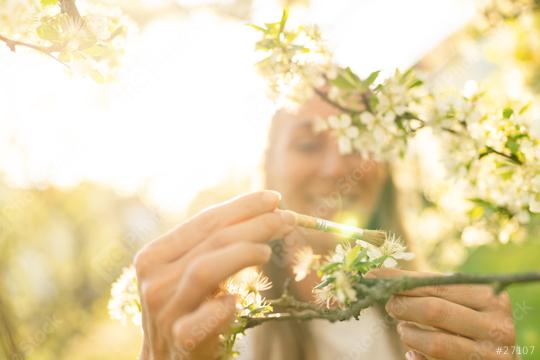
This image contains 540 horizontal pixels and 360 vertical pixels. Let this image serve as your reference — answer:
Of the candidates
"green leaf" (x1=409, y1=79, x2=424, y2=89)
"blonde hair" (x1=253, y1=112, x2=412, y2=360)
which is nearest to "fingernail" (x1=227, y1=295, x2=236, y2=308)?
"green leaf" (x1=409, y1=79, x2=424, y2=89)

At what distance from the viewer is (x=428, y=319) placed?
1.12 m

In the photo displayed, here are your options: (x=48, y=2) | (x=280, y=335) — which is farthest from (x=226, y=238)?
(x=280, y=335)

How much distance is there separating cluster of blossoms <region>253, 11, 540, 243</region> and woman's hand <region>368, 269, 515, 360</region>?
0.35 meters

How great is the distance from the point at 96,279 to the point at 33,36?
1246 cm

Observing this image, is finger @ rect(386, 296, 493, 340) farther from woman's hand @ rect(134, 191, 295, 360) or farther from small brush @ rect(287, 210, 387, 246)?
woman's hand @ rect(134, 191, 295, 360)

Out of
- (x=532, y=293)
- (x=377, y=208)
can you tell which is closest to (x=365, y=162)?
(x=377, y=208)

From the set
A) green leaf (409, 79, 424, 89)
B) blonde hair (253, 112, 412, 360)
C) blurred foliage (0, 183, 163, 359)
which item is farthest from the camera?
blurred foliage (0, 183, 163, 359)

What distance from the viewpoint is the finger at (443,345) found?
1.15 meters

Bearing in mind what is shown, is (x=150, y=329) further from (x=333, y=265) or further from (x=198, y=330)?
(x=333, y=265)

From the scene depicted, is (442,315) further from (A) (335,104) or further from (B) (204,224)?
(A) (335,104)

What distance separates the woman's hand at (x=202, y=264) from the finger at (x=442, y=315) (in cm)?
30

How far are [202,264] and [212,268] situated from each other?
18 millimetres

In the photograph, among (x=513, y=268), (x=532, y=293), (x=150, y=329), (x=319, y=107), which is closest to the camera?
(x=150, y=329)

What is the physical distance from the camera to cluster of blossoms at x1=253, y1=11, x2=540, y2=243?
1459mm
